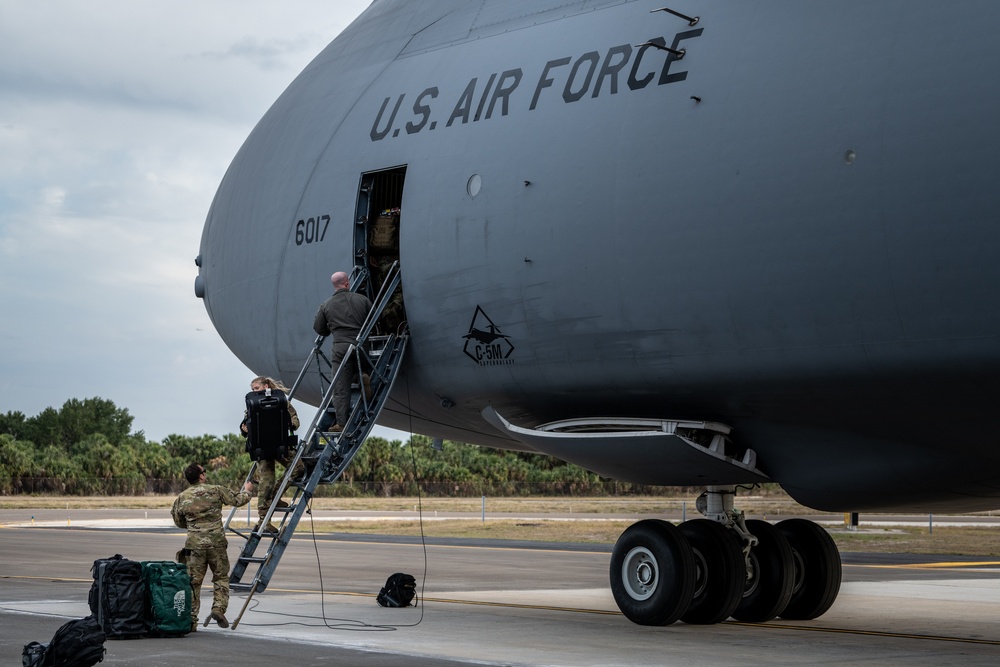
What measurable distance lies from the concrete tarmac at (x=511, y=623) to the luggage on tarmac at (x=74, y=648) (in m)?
1.14

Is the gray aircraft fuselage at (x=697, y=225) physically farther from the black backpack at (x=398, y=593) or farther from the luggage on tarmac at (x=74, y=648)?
the luggage on tarmac at (x=74, y=648)

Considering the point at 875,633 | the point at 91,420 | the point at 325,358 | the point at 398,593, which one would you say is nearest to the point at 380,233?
the point at 325,358

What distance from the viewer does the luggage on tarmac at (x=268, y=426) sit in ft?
51.3

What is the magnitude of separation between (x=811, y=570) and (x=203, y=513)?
6806mm

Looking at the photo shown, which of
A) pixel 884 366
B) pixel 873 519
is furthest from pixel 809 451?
pixel 873 519

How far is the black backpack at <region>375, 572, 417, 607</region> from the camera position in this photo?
16.2 meters

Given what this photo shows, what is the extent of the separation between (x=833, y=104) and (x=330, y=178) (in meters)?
6.62

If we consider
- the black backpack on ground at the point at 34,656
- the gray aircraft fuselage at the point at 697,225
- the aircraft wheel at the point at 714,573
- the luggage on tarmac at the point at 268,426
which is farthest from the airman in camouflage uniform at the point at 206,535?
the aircraft wheel at the point at 714,573

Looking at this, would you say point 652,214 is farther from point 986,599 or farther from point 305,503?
point 986,599

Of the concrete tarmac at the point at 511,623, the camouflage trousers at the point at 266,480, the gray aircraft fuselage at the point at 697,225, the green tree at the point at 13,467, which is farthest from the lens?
the green tree at the point at 13,467

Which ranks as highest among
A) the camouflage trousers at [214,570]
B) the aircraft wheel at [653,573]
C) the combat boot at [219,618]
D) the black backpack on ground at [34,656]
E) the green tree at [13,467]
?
the green tree at [13,467]

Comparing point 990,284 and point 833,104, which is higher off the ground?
point 833,104

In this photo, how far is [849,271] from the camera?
1084cm

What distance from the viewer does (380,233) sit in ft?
50.1
